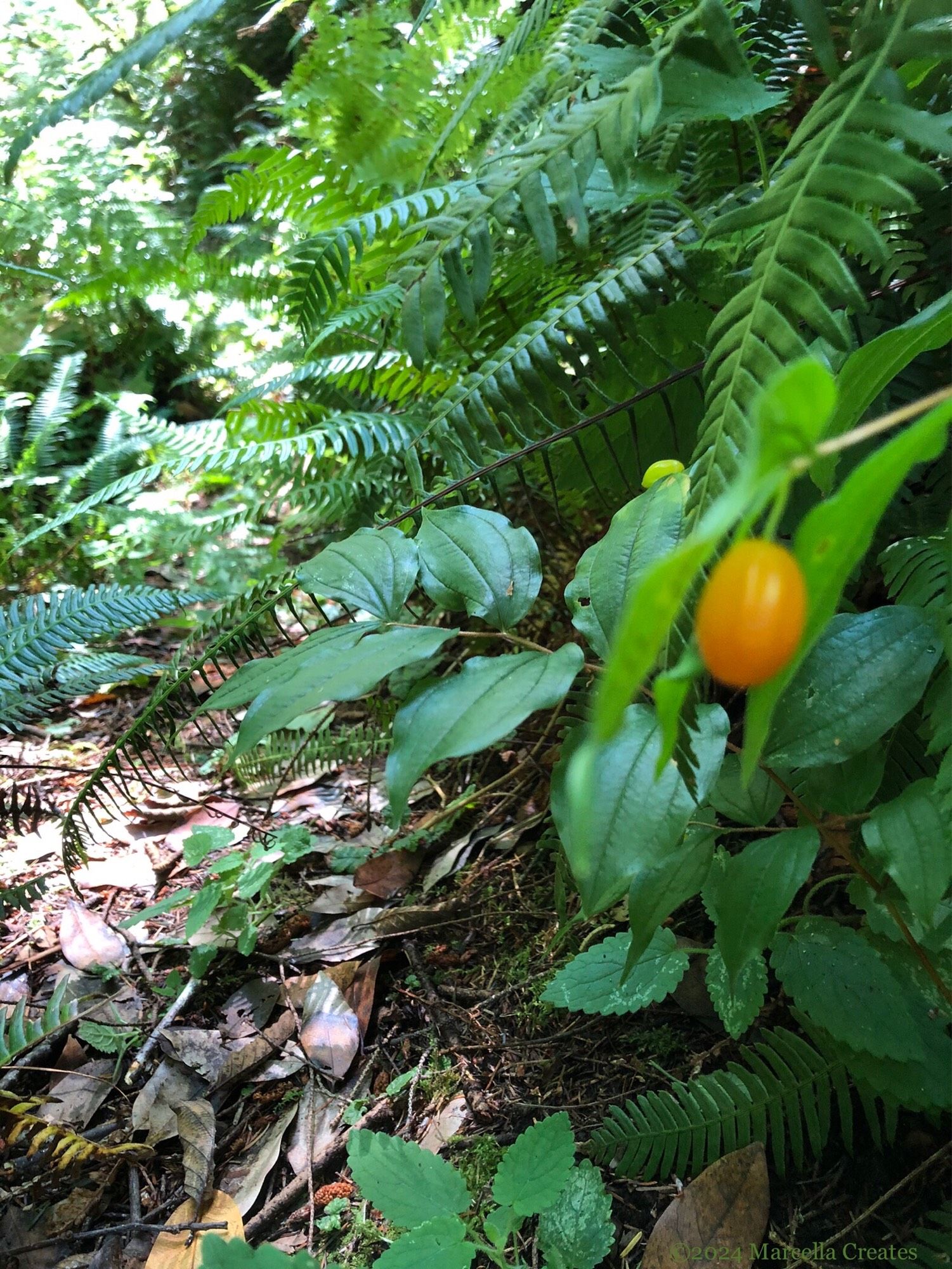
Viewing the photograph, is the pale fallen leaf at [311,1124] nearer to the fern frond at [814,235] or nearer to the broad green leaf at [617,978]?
the broad green leaf at [617,978]

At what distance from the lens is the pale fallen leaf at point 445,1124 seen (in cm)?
113

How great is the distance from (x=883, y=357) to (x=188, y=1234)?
141 cm

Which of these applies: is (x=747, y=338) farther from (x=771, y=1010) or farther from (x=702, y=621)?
(x=771, y=1010)

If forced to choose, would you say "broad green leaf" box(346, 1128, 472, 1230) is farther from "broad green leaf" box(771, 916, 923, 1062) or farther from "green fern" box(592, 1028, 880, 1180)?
"broad green leaf" box(771, 916, 923, 1062)

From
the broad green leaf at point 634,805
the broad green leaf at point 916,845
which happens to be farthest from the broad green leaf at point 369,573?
the broad green leaf at point 916,845

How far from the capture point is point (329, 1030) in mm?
1368

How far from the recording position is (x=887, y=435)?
3.63 feet

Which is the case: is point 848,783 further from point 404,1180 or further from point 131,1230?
point 131,1230

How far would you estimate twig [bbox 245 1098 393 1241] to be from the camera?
3.64 ft

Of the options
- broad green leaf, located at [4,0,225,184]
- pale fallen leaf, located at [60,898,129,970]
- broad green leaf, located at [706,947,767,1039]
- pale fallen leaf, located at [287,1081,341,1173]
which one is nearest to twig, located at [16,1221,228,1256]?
pale fallen leaf, located at [287,1081,341,1173]

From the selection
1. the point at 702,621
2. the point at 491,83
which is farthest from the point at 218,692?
the point at 491,83

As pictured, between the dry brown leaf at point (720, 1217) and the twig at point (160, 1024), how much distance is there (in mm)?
894

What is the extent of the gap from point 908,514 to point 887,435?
0.41 feet

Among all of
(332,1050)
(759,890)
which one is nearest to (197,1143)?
(332,1050)
